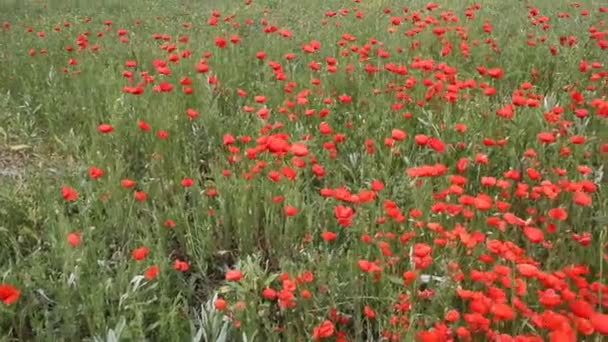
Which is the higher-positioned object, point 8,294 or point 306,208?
point 8,294

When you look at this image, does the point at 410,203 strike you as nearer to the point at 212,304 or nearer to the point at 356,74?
the point at 212,304

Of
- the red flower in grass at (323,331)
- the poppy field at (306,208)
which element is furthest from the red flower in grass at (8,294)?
the red flower in grass at (323,331)

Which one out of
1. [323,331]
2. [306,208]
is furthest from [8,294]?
[306,208]

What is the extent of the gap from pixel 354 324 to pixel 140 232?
49.1 inches

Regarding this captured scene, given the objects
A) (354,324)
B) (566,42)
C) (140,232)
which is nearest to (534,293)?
(354,324)

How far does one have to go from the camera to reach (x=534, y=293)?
2.21m

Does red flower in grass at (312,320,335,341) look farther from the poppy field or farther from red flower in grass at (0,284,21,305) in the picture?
red flower in grass at (0,284,21,305)

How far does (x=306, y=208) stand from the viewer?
2.88m

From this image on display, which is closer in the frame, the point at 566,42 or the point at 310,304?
the point at 310,304

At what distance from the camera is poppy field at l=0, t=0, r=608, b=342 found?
2203mm

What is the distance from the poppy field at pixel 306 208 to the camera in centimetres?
220

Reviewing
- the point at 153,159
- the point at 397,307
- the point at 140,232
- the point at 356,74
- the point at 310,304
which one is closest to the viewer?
the point at 397,307

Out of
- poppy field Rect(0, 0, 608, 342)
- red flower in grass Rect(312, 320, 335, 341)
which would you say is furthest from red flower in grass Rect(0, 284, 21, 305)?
red flower in grass Rect(312, 320, 335, 341)

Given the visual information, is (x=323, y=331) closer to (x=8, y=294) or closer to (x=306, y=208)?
(x=306, y=208)
